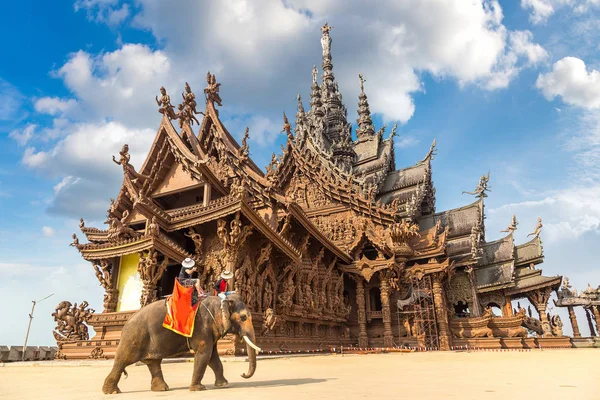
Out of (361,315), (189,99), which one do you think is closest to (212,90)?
(189,99)

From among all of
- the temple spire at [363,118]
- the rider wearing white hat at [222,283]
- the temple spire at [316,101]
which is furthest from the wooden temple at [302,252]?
the temple spire at [316,101]

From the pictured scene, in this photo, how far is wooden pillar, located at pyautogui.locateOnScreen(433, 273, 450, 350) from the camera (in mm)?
15391

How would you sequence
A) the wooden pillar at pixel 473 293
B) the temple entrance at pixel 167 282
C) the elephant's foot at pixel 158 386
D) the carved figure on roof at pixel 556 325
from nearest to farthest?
the elephant's foot at pixel 158 386, the temple entrance at pixel 167 282, the carved figure on roof at pixel 556 325, the wooden pillar at pixel 473 293

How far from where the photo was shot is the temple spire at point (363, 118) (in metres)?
33.8

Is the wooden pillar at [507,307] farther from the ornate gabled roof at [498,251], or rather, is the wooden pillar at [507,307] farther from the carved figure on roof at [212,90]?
the carved figure on roof at [212,90]

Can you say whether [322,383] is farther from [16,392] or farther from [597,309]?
[597,309]

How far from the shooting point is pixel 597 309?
18.8 meters

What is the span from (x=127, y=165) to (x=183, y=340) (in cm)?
1039

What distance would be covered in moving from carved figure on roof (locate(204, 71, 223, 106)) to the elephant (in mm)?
12292

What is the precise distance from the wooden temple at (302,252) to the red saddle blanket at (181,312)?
4.48 meters

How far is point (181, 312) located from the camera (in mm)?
4141

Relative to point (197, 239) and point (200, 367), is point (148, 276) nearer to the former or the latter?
point (197, 239)

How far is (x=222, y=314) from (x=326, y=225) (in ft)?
45.2

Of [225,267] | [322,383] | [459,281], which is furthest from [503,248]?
[322,383]
